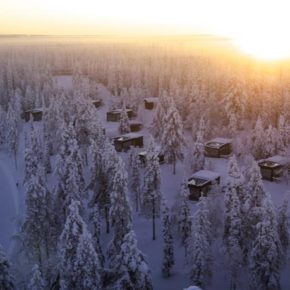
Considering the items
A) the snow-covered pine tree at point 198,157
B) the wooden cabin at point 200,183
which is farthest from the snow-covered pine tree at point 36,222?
the snow-covered pine tree at point 198,157

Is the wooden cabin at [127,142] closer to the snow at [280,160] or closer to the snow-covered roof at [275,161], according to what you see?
the snow-covered roof at [275,161]

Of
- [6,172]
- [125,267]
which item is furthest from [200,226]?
[6,172]

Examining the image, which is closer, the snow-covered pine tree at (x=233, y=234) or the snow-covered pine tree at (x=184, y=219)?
the snow-covered pine tree at (x=233, y=234)

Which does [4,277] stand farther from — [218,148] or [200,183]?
[218,148]

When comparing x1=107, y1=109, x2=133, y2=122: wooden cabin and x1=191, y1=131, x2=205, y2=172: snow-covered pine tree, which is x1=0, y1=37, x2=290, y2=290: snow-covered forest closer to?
x1=191, y1=131, x2=205, y2=172: snow-covered pine tree

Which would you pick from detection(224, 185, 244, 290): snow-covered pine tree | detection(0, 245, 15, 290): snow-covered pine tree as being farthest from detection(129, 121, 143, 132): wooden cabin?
detection(0, 245, 15, 290): snow-covered pine tree

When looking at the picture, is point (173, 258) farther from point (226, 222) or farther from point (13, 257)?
point (13, 257)
